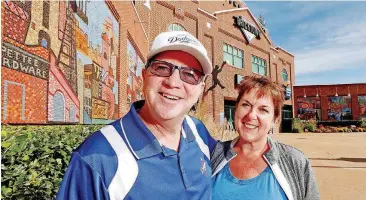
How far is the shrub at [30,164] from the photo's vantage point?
2.42 metres

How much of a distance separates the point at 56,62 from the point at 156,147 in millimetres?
6501

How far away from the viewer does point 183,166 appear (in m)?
2.01

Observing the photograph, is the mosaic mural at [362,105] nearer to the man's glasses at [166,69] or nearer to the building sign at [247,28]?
the building sign at [247,28]

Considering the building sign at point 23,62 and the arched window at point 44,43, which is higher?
the arched window at point 44,43

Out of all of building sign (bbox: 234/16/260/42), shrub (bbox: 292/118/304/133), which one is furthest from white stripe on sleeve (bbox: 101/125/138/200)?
shrub (bbox: 292/118/304/133)

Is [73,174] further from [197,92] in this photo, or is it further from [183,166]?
[197,92]

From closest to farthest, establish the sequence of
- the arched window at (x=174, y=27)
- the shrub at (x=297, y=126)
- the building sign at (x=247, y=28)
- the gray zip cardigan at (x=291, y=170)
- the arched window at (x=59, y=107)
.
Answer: the gray zip cardigan at (x=291, y=170)
the arched window at (x=59, y=107)
the arched window at (x=174, y=27)
the building sign at (x=247, y=28)
the shrub at (x=297, y=126)

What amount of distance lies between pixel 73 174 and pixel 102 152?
0.19 metres

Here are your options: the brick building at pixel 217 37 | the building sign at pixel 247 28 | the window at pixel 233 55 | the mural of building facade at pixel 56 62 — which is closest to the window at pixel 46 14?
the mural of building facade at pixel 56 62

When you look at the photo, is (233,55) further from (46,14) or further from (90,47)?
(46,14)

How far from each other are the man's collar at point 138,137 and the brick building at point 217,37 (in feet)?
40.8

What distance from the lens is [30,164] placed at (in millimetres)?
2709

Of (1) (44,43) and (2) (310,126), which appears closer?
(1) (44,43)

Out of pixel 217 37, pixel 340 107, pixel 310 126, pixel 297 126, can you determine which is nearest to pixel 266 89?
pixel 217 37
